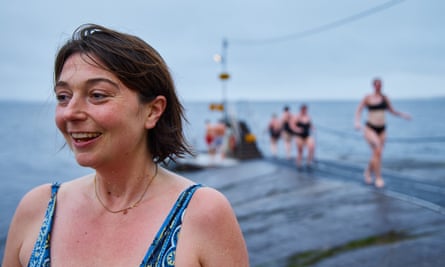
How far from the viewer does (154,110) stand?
6.48 feet

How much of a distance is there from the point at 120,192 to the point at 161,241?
0.40m

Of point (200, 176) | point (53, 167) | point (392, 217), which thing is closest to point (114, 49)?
point (392, 217)

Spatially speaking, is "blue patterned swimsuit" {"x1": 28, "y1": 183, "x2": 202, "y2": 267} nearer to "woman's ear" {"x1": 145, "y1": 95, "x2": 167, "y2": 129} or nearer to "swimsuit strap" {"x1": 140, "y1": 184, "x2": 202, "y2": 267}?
"swimsuit strap" {"x1": 140, "y1": 184, "x2": 202, "y2": 267}

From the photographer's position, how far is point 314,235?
21.3 feet

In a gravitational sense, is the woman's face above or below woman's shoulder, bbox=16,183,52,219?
above

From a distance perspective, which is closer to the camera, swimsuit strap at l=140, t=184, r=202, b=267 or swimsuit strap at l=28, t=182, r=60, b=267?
swimsuit strap at l=140, t=184, r=202, b=267

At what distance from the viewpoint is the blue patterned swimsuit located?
170 cm

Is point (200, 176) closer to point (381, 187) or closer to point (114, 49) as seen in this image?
point (381, 187)

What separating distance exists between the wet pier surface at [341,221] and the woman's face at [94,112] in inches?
160

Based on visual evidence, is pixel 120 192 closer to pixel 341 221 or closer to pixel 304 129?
pixel 341 221

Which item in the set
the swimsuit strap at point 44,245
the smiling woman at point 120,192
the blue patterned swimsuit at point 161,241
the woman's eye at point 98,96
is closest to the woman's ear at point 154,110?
the smiling woman at point 120,192

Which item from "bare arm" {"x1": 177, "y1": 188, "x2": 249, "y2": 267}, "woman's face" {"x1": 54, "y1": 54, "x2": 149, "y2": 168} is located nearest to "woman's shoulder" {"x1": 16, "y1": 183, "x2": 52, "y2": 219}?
"woman's face" {"x1": 54, "y1": 54, "x2": 149, "y2": 168}

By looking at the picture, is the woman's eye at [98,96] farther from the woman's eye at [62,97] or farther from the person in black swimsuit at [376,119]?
the person in black swimsuit at [376,119]

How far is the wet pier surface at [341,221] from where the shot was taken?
5.45 m
